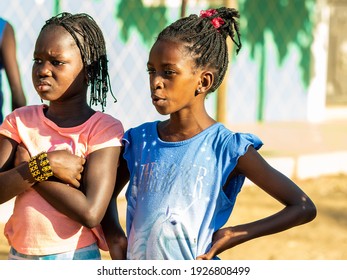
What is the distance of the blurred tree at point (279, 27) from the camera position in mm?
11172

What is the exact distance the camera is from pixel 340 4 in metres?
13.0

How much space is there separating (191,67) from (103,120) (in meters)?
0.32

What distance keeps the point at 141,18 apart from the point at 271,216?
24.4 ft

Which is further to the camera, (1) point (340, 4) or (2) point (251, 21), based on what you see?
(1) point (340, 4)

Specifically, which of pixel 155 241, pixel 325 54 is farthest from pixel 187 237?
pixel 325 54

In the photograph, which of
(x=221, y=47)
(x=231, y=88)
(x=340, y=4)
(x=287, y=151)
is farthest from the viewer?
(x=340, y=4)

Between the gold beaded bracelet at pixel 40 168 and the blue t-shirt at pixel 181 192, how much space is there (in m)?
0.27

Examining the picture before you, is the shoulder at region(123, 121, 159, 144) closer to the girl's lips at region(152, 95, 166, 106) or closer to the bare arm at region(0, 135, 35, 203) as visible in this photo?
the girl's lips at region(152, 95, 166, 106)

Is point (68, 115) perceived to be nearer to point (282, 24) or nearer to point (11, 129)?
point (11, 129)

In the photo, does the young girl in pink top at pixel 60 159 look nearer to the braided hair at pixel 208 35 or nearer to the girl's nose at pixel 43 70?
the girl's nose at pixel 43 70

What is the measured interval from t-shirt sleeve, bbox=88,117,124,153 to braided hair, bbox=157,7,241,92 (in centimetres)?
31

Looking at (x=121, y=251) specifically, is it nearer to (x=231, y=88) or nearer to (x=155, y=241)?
(x=155, y=241)

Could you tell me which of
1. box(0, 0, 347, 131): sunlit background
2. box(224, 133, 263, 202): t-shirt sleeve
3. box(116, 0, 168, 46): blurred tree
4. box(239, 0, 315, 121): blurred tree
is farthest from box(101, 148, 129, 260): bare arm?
box(239, 0, 315, 121): blurred tree

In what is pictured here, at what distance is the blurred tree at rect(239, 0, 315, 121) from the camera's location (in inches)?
440
